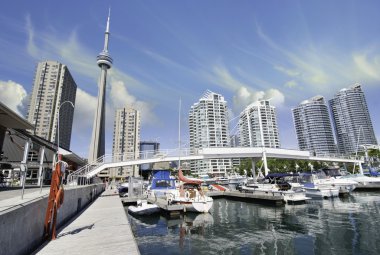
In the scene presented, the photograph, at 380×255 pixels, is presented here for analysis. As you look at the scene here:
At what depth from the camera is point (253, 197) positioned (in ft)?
118

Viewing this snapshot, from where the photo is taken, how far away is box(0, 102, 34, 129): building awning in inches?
858

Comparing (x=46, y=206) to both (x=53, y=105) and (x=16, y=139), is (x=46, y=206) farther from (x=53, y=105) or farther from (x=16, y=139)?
(x=53, y=105)

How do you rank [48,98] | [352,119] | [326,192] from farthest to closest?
[352,119] → [48,98] → [326,192]

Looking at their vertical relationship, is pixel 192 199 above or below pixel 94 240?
above

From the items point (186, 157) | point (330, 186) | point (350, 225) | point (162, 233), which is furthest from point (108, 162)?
point (330, 186)

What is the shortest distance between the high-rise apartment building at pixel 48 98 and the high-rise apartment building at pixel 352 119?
213994 millimetres

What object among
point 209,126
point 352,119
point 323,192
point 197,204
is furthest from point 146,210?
point 352,119

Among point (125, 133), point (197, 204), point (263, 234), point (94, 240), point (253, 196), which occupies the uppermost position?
point (125, 133)

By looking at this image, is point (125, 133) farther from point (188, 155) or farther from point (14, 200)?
point (14, 200)

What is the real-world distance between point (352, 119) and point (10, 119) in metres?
225

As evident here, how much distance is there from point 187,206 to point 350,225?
15194 millimetres

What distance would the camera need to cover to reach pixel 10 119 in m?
25.1

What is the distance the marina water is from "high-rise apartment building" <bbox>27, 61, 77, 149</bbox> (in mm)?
121214

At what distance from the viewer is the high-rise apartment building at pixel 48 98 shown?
126 metres
